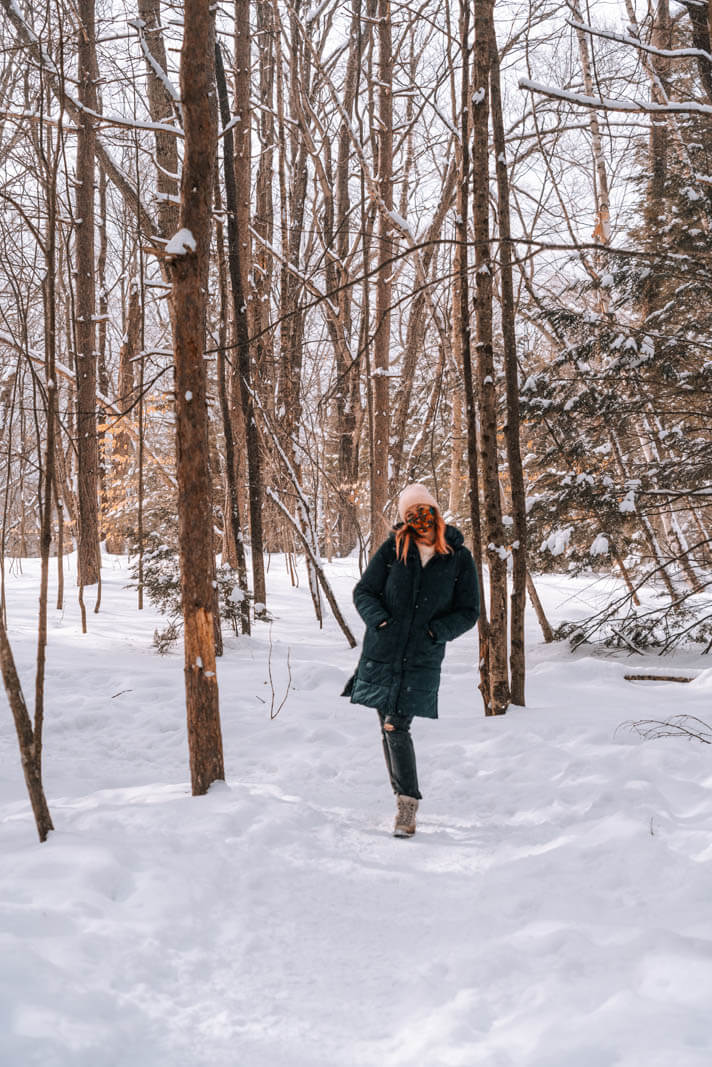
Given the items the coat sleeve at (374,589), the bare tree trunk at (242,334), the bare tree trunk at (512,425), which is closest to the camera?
the coat sleeve at (374,589)

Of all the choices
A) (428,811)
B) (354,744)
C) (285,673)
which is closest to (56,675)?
(285,673)

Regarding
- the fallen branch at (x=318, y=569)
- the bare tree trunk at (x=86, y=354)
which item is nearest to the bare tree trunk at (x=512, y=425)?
the fallen branch at (x=318, y=569)

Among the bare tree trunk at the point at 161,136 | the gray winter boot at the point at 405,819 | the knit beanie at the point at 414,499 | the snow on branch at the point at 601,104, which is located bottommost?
the gray winter boot at the point at 405,819

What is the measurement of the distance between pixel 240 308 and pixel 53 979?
790cm

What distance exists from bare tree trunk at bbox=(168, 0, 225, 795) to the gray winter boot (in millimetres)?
1056

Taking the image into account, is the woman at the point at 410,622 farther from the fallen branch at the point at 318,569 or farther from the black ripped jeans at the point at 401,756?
the fallen branch at the point at 318,569

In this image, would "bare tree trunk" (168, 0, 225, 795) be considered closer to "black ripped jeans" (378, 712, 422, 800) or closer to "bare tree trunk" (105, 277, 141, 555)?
"black ripped jeans" (378, 712, 422, 800)

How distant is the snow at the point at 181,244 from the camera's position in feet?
13.0

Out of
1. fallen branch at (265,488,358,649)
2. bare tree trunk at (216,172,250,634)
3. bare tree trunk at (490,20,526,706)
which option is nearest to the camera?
bare tree trunk at (490,20,526,706)

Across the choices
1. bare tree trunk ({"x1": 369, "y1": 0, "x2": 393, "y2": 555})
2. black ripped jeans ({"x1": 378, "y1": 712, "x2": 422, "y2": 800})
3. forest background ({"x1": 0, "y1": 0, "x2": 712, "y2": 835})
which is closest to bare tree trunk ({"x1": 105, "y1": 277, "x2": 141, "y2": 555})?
forest background ({"x1": 0, "y1": 0, "x2": 712, "y2": 835})

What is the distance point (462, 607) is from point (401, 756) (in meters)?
0.89

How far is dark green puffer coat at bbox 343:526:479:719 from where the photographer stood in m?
4.05

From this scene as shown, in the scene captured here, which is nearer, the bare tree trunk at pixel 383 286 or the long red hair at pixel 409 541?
the long red hair at pixel 409 541

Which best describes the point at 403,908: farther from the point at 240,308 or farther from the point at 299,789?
the point at 240,308
